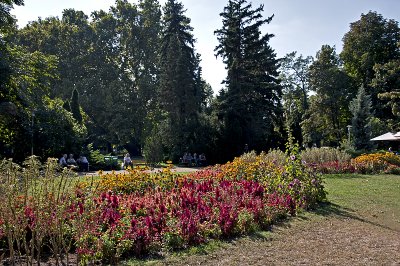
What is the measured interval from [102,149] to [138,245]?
152ft

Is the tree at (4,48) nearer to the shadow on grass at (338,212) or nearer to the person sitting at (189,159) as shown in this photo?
the shadow on grass at (338,212)

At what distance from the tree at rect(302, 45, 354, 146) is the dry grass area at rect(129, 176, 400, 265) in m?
34.9

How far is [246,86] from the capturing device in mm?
31891

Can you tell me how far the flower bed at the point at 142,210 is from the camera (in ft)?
15.0

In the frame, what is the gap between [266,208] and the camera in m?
7.66

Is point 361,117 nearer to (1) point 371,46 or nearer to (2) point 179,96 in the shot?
(1) point 371,46

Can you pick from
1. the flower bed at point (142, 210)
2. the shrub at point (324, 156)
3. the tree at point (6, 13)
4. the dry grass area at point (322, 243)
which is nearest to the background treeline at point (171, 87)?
the tree at point (6, 13)

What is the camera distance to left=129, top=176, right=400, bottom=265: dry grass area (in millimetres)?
5285

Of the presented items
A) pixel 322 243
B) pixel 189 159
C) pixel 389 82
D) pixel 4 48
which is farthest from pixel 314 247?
pixel 389 82

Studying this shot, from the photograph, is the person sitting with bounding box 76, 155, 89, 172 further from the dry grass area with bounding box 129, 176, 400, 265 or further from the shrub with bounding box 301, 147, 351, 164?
the dry grass area with bounding box 129, 176, 400, 265

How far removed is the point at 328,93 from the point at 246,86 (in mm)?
15261

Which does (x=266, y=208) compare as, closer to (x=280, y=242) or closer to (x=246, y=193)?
(x=246, y=193)

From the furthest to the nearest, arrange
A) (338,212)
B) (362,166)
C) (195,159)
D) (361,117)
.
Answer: (361,117) → (195,159) → (362,166) → (338,212)

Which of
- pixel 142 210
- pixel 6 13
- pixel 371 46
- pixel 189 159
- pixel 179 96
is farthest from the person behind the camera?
pixel 371 46
